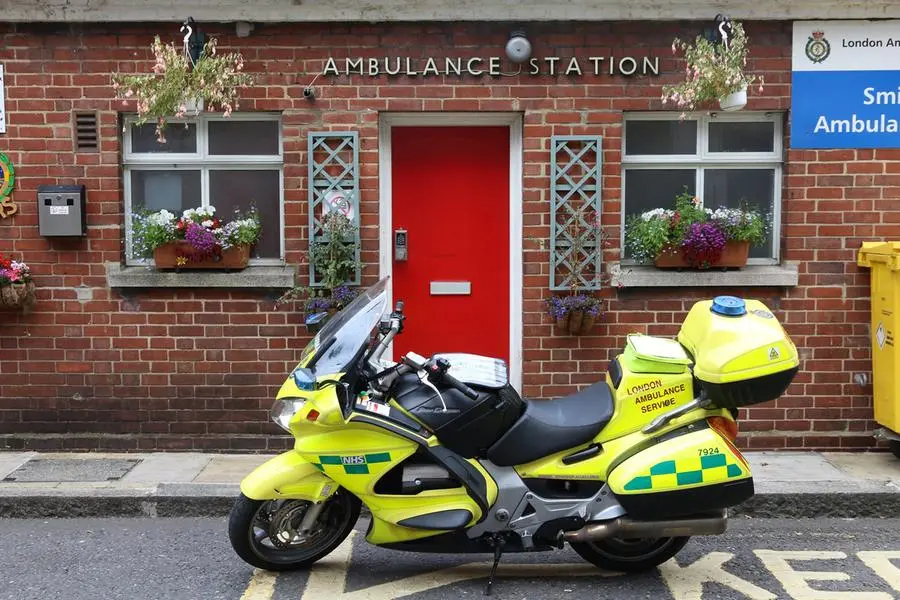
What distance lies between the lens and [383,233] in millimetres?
7125

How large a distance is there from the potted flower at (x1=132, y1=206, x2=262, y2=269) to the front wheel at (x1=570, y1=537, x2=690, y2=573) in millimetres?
3453

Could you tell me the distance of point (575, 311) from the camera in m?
6.79

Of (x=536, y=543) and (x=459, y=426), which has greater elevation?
(x=459, y=426)

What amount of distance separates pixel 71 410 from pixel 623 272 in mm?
4117

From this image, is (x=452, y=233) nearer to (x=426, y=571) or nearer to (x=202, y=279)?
(x=202, y=279)

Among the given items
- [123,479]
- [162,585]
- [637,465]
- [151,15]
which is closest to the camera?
[637,465]

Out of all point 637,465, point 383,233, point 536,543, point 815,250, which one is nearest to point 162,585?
point 536,543

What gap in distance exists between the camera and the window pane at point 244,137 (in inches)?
280

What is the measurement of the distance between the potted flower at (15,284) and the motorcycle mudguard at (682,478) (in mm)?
4506

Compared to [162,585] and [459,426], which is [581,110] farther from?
[162,585]

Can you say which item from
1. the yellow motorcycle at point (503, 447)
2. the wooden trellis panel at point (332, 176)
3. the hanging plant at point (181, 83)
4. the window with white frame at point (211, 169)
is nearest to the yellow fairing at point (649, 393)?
the yellow motorcycle at point (503, 447)

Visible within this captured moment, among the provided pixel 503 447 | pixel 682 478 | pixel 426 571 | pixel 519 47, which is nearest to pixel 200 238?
pixel 519 47

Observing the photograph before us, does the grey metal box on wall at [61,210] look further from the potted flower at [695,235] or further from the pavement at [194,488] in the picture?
the potted flower at [695,235]

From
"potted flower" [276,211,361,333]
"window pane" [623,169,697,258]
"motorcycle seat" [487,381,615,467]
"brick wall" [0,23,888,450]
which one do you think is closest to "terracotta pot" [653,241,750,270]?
"brick wall" [0,23,888,450]
